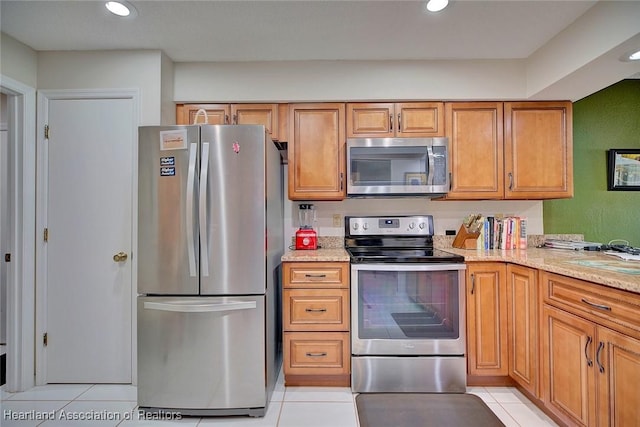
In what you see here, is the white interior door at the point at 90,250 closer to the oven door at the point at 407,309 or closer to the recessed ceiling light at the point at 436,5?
the oven door at the point at 407,309

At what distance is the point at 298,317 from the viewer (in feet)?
6.93

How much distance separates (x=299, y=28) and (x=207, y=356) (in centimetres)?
210

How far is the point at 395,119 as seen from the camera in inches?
96.9

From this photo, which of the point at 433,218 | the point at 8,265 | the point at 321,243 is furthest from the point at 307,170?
the point at 8,265

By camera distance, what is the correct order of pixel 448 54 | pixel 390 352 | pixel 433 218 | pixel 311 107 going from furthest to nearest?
pixel 433 218, pixel 311 107, pixel 448 54, pixel 390 352

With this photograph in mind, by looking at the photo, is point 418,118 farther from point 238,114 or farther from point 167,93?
point 167,93

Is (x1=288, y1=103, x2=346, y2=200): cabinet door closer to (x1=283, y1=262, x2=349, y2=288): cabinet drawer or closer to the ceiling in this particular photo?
the ceiling

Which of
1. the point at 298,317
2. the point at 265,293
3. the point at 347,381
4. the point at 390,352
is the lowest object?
the point at 347,381

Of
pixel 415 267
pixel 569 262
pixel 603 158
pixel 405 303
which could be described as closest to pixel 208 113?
pixel 415 267

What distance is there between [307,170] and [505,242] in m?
1.73

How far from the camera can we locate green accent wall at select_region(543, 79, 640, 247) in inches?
105

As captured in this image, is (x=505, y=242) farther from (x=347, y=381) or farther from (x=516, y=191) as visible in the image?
(x=347, y=381)

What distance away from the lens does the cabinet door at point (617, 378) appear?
123 centimetres

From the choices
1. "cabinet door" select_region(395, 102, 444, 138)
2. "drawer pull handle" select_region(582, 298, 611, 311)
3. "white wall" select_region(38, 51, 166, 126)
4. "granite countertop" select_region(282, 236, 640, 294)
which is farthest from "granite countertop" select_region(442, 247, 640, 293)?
"white wall" select_region(38, 51, 166, 126)
